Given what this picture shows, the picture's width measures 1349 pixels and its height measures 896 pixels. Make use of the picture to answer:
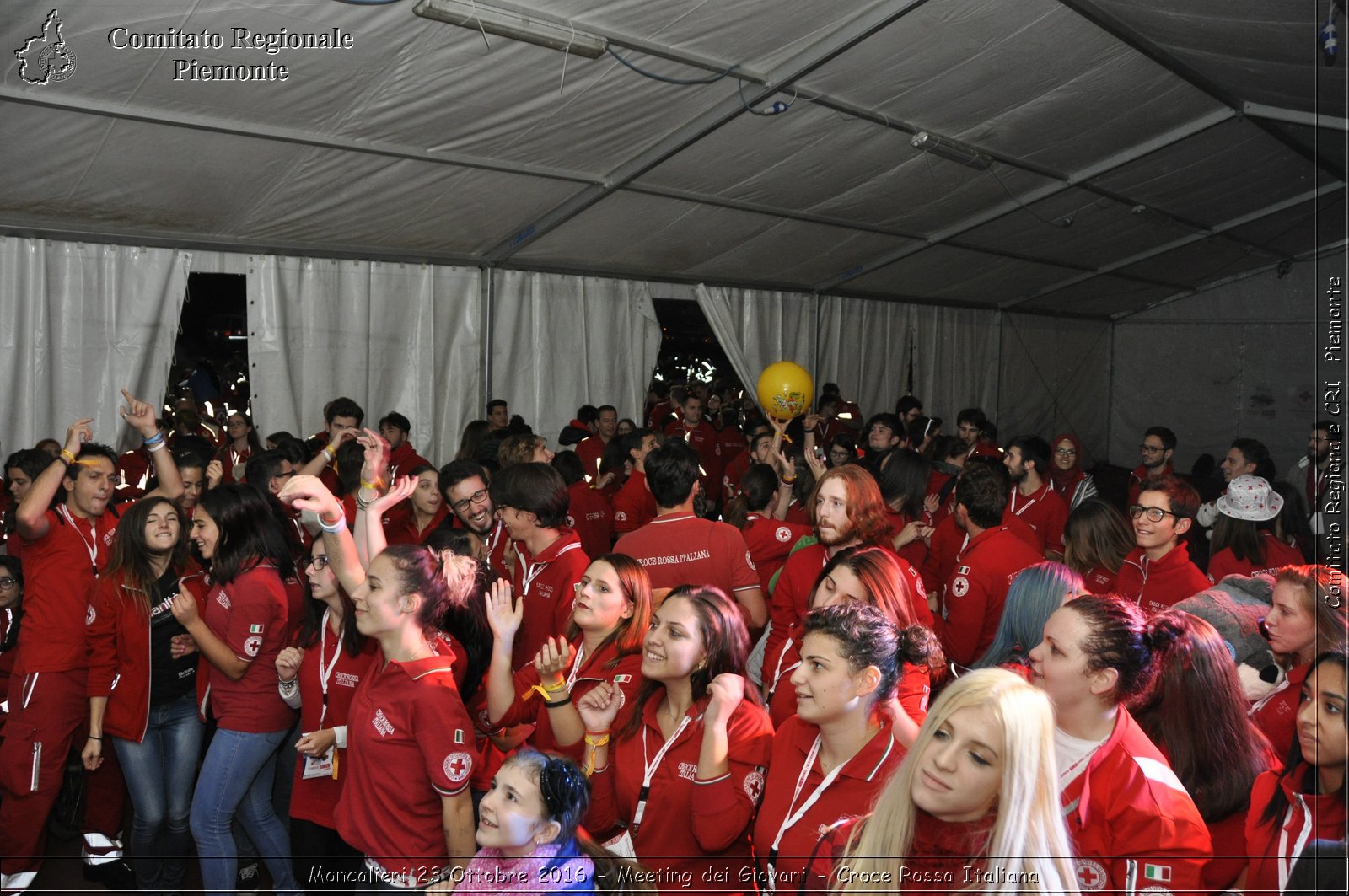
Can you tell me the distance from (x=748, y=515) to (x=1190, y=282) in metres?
12.0

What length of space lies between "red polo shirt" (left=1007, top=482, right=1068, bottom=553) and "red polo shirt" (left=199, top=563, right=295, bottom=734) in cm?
417

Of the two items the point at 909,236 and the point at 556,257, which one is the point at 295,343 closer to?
the point at 556,257

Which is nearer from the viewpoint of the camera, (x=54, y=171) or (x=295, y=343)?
(x=54, y=171)

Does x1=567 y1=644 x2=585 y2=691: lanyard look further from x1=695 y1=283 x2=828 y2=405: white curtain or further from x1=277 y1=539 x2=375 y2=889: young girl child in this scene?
x1=695 y1=283 x2=828 y2=405: white curtain

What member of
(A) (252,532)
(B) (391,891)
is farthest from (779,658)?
(A) (252,532)

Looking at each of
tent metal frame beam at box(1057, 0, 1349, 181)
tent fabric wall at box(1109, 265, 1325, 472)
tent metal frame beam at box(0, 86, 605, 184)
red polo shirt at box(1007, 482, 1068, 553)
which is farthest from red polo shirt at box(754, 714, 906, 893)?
tent fabric wall at box(1109, 265, 1325, 472)

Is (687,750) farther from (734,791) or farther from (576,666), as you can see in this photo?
(576,666)

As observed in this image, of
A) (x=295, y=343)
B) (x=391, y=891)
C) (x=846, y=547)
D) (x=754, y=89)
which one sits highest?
(x=754, y=89)

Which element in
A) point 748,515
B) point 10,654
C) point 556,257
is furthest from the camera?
point 556,257

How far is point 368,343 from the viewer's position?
7523 mm

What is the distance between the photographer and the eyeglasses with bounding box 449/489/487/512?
397 centimetres

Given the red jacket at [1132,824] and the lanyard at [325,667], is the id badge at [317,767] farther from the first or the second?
the red jacket at [1132,824]

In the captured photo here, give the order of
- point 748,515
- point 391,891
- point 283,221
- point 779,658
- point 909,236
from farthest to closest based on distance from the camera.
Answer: point 909,236, point 283,221, point 748,515, point 779,658, point 391,891

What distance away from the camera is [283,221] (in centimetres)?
643
